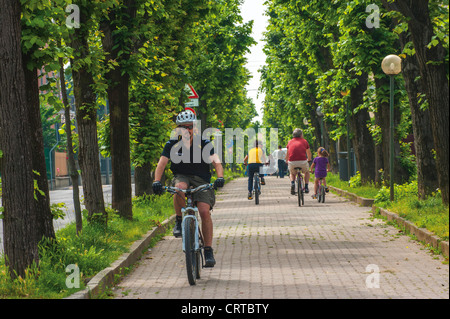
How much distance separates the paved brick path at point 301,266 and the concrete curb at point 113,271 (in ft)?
0.49

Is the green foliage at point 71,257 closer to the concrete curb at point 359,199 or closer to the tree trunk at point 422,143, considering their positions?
the tree trunk at point 422,143

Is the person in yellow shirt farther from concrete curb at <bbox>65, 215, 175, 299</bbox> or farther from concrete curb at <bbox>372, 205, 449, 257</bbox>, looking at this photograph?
concrete curb at <bbox>65, 215, 175, 299</bbox>

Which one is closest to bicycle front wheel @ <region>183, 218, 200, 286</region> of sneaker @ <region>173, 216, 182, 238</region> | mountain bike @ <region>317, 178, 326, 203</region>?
sneaker @ <region>173, 216, 182, 238</region>

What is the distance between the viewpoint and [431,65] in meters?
12.0

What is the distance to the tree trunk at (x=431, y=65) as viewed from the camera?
11.5 m

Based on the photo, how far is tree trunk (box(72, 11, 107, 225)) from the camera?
38.7ft

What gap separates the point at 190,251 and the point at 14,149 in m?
2.14

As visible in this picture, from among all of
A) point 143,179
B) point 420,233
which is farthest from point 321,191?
point 420,233

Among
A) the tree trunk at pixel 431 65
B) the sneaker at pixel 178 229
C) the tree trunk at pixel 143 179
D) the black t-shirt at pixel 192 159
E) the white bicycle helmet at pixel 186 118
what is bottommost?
the sneaker at pixel 178 229

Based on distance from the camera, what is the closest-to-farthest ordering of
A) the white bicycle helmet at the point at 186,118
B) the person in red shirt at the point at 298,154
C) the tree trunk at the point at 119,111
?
the white bicycle helmet at the point at 186,118 < the tree trunk at the point at 119,111 < the person in red shirt at the point at 298,154

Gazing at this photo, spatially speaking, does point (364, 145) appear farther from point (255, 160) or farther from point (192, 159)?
point (192, 159)

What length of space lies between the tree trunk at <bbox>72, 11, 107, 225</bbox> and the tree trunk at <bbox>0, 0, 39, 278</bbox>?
3984 mm

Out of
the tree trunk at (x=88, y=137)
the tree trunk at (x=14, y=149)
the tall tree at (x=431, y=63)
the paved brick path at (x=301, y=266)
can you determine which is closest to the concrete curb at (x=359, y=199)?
the paved brick path at (x=301, y=266)
